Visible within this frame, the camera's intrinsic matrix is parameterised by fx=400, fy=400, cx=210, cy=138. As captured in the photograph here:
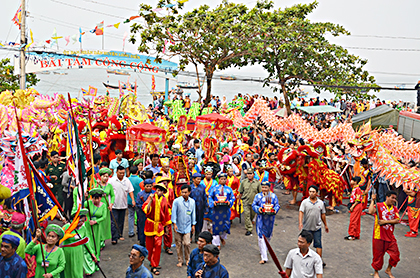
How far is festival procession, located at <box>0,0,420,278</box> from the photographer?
5.17m

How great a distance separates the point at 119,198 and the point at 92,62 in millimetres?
14589

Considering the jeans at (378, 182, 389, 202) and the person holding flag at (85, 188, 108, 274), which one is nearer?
the person holding flag at (85, 188, 108, 274)

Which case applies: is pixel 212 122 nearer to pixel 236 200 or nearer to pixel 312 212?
pixel 236 200

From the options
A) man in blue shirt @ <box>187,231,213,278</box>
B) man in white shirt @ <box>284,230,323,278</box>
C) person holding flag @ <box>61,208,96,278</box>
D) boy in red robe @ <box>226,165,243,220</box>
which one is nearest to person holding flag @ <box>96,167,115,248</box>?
person holding flag @ <box>61,208,96,278</box>

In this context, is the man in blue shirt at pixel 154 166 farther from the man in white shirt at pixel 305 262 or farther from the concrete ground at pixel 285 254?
the man in white shirt at pixel 305 262

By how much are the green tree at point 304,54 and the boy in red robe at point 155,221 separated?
11676 mm

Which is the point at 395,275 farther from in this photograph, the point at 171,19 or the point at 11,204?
the point at 171,19

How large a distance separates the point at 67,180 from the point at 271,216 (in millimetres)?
4179

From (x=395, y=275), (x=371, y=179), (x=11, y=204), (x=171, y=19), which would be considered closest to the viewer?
(x=11, y=204)

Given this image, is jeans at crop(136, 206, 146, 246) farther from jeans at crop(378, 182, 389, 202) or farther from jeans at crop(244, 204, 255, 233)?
jeans at crop(378, 182, 389, 202)

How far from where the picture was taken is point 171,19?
A: 702 inches

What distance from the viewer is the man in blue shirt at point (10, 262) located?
4414 mm

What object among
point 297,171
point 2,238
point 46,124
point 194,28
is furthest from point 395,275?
point 194,28

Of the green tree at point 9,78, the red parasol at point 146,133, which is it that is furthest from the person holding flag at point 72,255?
the green tree at point 9,78
